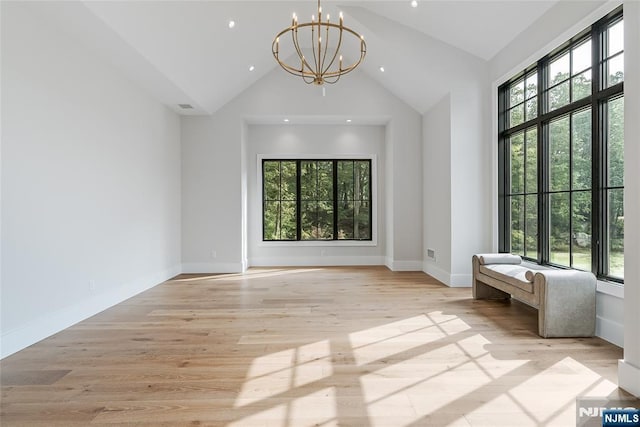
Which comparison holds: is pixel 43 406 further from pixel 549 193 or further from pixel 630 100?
pixel 549 193

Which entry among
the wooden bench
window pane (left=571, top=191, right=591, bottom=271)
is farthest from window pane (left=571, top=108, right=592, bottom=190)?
the wooden bench

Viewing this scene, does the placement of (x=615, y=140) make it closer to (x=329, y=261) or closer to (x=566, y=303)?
(x=566, y=303)

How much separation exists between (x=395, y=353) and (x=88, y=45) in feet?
14.2

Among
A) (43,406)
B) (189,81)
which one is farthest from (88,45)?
(43,406)

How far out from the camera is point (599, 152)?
3.56 metres

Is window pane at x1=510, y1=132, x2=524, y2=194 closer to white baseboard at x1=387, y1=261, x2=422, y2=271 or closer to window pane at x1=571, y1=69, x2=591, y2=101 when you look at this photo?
window pane at x1=571, y1=69, x2=591, y2=101

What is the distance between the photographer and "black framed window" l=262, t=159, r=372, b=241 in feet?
26.6

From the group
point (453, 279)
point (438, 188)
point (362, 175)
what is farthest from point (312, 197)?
point (453, 279)

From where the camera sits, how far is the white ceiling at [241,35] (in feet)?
→ 12.6

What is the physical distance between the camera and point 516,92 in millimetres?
5199

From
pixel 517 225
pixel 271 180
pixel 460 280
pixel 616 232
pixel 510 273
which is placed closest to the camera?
pixel 616 232

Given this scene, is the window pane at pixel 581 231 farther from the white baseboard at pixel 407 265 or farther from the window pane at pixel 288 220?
the window pane at pixel 288 220

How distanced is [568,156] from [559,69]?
101 cm

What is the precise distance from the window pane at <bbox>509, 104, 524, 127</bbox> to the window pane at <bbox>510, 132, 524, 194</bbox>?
0.17 m
